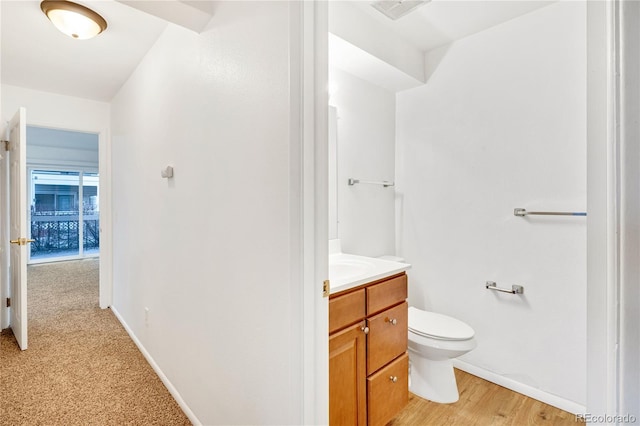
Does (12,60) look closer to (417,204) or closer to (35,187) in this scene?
(417,204)

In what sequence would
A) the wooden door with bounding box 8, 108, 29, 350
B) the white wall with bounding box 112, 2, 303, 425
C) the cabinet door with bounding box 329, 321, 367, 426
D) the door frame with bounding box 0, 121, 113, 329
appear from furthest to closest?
the door frame with bounding box 0, 121, 113, 329, the wooden door with bounding box 8, 108, 29, 350, the cabinet door with bounding box 329, 321, 367, 426, the white wall with bounding box 112, 2, 303, 425

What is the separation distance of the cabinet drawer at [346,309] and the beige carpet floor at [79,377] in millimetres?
1110

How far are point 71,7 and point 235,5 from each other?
3.43ft

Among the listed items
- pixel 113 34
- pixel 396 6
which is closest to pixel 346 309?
pixel 396 6

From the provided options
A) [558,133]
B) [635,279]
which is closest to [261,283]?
[635,279]

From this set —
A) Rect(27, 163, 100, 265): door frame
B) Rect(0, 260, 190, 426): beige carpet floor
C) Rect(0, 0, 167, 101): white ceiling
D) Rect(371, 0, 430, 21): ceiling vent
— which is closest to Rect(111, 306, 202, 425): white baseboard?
Rect(0, 260, 190, 426): beige carpet floor

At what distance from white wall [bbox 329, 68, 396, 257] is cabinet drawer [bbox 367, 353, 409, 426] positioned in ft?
2.91

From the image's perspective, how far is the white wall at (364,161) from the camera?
7.48 feet

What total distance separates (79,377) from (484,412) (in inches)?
103

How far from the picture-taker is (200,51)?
1559mm

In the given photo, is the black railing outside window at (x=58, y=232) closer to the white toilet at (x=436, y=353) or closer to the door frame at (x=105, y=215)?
the door frame at (x=105, y=215)

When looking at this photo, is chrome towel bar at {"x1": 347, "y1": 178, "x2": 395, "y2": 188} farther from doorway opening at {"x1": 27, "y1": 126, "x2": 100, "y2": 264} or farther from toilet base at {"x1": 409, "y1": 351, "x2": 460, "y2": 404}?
doorway opening at {"x1": 27, "y1": 126, "x2": 100, "y2": 264}

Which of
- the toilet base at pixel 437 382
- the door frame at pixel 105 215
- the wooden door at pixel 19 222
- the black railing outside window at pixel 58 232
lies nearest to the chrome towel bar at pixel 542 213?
the toilet base at pixel 437 382

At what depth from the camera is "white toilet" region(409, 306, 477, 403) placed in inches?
72.4
